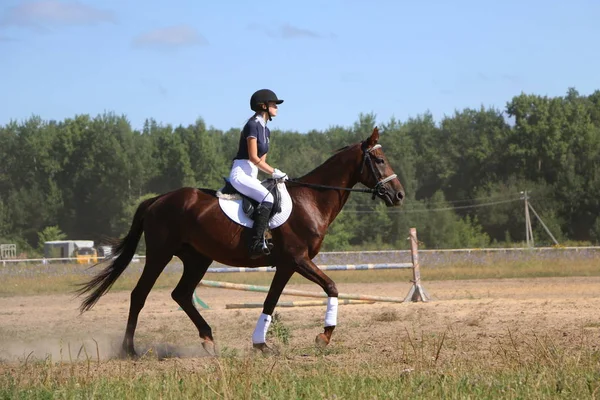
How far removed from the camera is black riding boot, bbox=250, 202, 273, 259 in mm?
9898

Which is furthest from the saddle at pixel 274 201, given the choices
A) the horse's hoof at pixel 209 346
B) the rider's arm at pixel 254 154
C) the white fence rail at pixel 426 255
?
the white fence rail at pixel 426 255

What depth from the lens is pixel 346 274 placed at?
31625 millimetres

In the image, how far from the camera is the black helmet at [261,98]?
10219 mm

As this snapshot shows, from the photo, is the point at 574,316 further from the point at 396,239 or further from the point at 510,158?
the point at 510,158

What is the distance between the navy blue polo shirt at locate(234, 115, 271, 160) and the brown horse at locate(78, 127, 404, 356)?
1.86 ft

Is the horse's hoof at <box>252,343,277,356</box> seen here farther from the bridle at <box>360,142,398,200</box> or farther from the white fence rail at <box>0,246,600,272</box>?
the white fence rail at <box>0,246,600,272</box>

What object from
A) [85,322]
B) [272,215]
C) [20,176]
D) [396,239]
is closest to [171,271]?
[85,322]

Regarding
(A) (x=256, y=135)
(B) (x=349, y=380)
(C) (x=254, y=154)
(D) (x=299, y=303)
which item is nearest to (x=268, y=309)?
(C) (x=254, y=154)

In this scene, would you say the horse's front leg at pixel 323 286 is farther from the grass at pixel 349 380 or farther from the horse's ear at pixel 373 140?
the horse's ear at pixel 373 140

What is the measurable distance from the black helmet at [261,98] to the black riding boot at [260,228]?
119 cm

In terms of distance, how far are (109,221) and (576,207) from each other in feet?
130

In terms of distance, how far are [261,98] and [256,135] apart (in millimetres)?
467

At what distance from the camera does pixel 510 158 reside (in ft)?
237

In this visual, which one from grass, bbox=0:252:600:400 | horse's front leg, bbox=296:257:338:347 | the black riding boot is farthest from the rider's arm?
grass, bbox=0:252:600:400
